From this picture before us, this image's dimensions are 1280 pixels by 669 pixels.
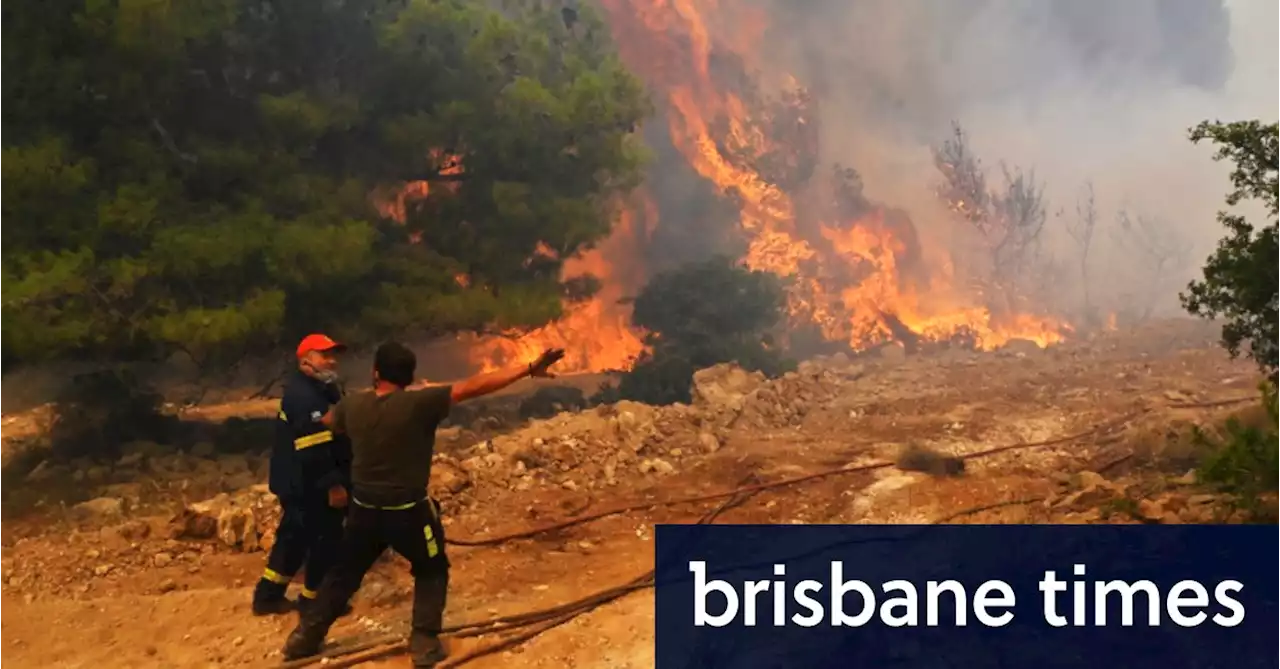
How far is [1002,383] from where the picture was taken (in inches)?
689

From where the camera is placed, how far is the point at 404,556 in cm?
434

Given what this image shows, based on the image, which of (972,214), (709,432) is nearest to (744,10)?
(972,214)

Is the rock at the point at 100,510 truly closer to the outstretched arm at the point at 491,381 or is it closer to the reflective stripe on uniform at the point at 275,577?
the reflective stripe on uniform at the point at 275,577

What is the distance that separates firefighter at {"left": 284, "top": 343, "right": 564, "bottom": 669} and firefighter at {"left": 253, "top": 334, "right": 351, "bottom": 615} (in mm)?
579

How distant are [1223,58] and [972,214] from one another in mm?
34195

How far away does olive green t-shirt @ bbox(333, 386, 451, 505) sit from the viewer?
4258mm

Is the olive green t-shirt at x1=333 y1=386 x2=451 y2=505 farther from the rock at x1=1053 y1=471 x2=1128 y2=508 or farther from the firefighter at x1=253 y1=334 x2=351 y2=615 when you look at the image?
the rock at x1=1053 y1=471 x2=1128 y2=508

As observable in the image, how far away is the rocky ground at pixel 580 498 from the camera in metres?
5.32

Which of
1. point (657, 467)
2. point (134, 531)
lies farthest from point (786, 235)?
point (134, 531)

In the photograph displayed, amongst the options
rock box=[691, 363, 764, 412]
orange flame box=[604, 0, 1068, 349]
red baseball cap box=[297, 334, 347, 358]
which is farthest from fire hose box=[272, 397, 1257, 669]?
orange flame box=[604, 0, 1068, 349]

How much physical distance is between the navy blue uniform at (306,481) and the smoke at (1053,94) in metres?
37.6

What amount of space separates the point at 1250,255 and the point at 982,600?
171 inches

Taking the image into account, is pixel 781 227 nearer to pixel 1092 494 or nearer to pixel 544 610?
pixel 1092 494

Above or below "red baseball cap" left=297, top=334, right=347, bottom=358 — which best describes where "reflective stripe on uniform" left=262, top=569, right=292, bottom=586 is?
below
